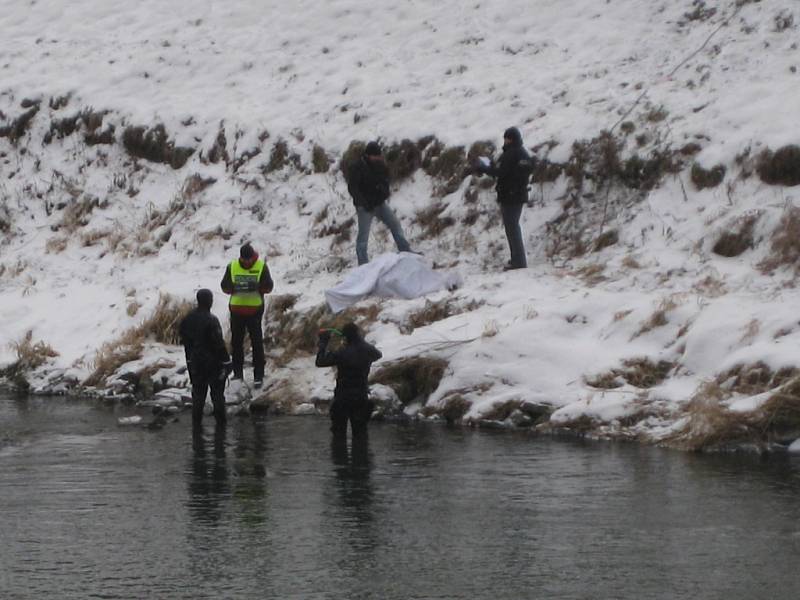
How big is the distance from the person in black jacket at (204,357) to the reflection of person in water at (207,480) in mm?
694

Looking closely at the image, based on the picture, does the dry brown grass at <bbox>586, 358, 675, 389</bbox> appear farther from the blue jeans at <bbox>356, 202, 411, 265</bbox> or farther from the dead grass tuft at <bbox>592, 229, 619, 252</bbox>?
the blue jeans at <bbox>356, 202, 411, 265</bbox>

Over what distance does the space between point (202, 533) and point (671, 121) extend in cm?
1348

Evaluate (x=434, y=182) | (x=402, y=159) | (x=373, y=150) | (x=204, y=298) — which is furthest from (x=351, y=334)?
(x=402, y=159)

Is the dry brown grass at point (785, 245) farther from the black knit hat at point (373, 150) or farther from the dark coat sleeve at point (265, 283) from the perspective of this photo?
the dark coat sleeve at point (265, 283)

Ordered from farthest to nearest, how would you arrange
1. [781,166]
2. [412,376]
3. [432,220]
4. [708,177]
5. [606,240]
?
1. [432,220]
2. [708,177]
3. [606,240]
4. [781,166]
5. [412,376]

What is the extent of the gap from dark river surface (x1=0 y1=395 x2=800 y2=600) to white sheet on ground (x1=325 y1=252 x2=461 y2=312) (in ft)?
12.7

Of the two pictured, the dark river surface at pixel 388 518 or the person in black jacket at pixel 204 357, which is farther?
the person in black jacket at pixel 204 357

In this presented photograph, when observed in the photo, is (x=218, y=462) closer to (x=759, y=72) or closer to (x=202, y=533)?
(x=202, y=533)

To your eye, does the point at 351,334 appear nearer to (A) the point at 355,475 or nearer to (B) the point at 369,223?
(A) the point at 355,475

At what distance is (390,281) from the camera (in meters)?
Answer: 19.0

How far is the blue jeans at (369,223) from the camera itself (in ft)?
65.9

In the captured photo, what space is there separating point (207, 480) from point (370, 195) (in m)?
8.29

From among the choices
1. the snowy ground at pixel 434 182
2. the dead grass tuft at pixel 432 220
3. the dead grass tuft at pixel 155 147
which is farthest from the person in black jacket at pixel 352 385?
the dead grass tuft at pixel 155 147

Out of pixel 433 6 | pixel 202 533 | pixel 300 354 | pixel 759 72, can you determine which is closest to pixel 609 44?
pixel 759 72
